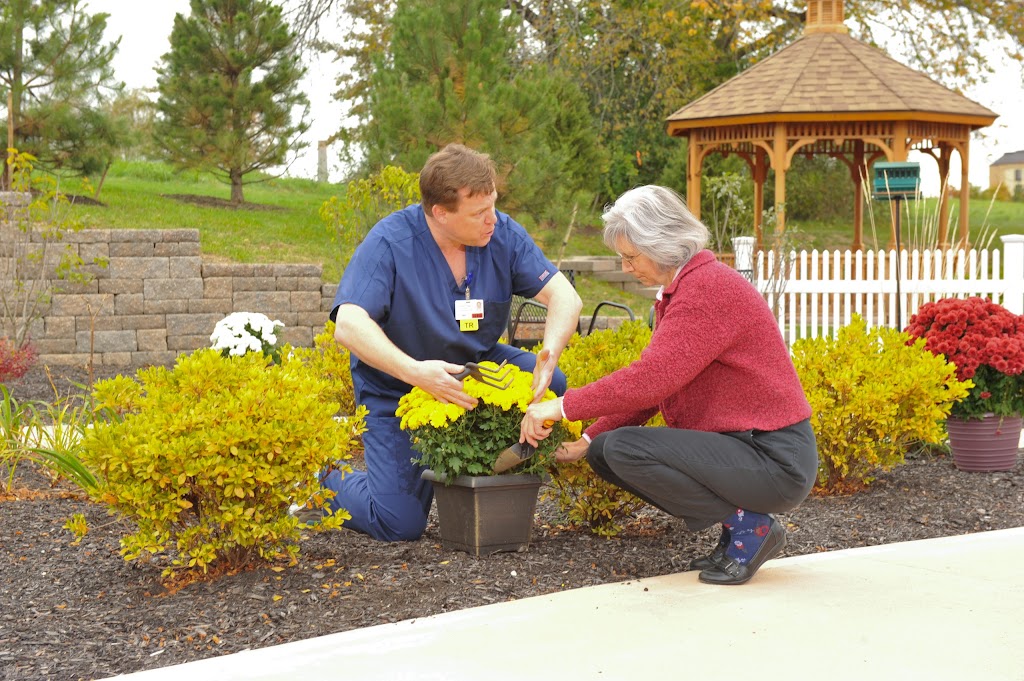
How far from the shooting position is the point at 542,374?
11.3 ft

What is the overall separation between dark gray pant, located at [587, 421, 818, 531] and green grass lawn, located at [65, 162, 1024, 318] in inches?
235

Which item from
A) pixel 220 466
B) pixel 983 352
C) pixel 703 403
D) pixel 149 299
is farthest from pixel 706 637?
pixel 149 299

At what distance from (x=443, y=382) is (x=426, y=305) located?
1.50ft

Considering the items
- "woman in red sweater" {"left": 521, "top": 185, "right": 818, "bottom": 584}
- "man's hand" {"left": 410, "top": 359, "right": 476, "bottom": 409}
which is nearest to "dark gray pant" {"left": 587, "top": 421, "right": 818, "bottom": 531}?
"woman in red sweater" {"left": 521, "top": 185, "right": 818, "bottom": 584}

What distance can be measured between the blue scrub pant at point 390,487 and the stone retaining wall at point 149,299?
6558mm

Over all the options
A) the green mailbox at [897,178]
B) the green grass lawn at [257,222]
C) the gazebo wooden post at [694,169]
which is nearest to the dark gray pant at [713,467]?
the green mailbox at [897,178]

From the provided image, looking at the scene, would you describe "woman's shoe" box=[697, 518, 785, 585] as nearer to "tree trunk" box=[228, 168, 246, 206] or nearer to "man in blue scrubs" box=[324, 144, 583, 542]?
"man in blue scrubs" box=[324, 144, 583, 542]

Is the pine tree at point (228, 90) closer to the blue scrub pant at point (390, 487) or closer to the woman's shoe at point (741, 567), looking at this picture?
the blue scrub pant at point (390, 487)

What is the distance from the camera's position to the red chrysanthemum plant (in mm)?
4984

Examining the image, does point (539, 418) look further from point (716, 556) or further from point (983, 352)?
point (983, 352)

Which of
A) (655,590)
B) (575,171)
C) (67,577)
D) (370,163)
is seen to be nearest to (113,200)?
(370,163)

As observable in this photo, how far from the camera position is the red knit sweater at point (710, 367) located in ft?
10.3

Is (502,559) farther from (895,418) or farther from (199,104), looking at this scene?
(199,104)

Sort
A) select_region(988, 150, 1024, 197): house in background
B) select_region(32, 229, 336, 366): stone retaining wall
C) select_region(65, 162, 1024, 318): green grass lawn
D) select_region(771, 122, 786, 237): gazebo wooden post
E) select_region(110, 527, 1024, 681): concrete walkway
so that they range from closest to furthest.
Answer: select_region(110, 527, 1024, 681): concrete walkway
select_region(32, 229, 336, 366): stone retaining wall
select_region(65, 162, 1024, 318): green grass lawn
select_region(771, 122, 786, 237): gazebo wooden post
select_region(988, 150, 1024, 197): house in background
